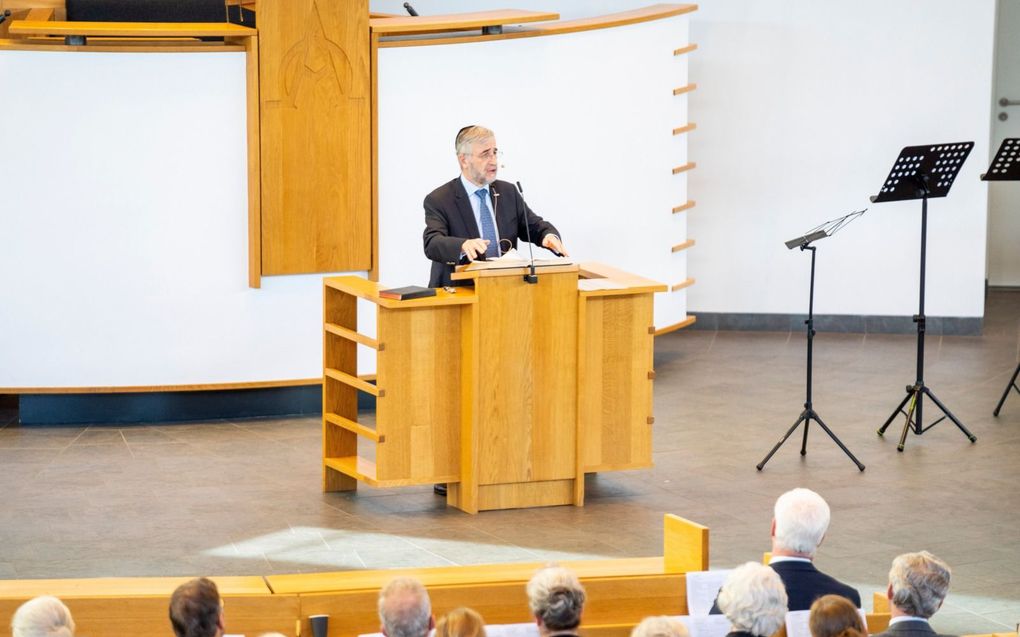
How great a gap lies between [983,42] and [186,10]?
5272mm

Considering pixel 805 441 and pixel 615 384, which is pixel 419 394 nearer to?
pixel 615 384

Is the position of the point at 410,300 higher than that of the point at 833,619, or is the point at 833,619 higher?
the point at 410,300

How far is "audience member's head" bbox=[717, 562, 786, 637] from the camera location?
10.9ft

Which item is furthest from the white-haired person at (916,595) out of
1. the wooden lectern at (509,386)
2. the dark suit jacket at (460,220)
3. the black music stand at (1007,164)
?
the black music stand at (1007,164)

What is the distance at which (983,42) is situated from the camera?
33.1 feet

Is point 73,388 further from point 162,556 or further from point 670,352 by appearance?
point 670,352

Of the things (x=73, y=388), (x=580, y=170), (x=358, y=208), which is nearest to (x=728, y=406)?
(x=580, y=170)

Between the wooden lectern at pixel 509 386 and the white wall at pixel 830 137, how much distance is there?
4.43 m

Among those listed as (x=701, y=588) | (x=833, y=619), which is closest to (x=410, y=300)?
(x=701, y=588)

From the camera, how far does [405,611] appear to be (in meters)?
3.17

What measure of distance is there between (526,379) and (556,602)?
2.86 metres

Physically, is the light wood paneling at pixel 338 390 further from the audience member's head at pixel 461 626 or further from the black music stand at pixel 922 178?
the audience member's head at pixel 461 626

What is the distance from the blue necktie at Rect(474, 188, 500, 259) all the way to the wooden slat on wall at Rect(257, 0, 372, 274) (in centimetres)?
138

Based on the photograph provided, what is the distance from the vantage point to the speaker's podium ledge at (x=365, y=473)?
6.02m
